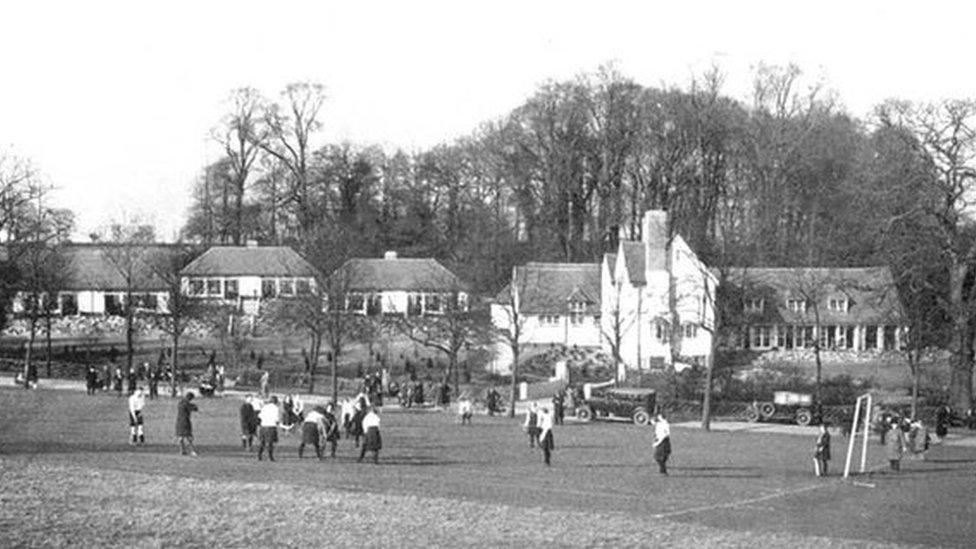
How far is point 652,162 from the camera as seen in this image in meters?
98.0

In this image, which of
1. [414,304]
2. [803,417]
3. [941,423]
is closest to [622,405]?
[803,417]

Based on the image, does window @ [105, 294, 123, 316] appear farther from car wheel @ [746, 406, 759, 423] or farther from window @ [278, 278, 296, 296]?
car wheel @ [746, 406, 759, 423]

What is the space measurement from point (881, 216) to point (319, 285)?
30.1 meters

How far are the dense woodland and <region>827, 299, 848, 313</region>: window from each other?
5333mm

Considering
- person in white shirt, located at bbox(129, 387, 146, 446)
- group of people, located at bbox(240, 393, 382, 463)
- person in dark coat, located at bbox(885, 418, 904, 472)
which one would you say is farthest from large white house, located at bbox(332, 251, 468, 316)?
person in dark coat, located at bbox(885, 418, 904, 472)

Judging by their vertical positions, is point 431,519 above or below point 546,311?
below

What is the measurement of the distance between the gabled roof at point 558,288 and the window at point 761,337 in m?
9.87

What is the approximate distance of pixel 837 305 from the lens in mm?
77125

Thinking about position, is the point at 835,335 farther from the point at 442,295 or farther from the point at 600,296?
the point at 442,295

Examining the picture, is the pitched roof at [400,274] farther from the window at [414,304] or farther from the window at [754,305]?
the window at [754,305]

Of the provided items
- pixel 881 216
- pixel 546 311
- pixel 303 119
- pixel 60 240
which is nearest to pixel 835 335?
pixel 881 216

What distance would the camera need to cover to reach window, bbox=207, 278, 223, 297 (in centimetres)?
8981

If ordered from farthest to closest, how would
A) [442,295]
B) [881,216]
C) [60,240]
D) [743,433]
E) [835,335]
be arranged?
1. [60,240]
2. [835,335]
3. [442,295]
4. [881,216]
5. [743,433]

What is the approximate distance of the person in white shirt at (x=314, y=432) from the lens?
31453 millimetres
